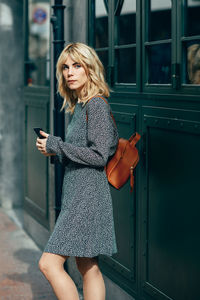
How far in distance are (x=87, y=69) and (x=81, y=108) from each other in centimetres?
25

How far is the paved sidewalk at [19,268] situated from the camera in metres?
5.36

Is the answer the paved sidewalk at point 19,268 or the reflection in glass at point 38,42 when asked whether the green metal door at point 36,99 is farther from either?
the paved sidewalk at point 19,268

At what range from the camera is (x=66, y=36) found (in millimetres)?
5809

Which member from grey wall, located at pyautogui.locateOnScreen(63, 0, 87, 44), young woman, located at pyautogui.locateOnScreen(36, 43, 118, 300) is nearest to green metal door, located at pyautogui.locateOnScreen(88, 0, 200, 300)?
grey wall, located at pyautogui.locateOnScreen(63, 0, 87, 44)

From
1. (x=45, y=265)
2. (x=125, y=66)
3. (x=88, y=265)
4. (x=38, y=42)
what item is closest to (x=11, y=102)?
(x=38, y=42)

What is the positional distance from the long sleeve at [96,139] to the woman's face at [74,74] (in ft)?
0.73

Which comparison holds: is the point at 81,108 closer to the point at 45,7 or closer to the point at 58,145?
the point at 58,145

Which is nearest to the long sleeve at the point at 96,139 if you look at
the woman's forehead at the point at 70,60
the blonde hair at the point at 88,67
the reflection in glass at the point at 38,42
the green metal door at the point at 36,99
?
the blonde hair at the point at 88,67

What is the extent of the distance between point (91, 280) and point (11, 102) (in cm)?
579

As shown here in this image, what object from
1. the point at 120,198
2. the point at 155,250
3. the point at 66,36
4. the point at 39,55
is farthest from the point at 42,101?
the point at 155,250

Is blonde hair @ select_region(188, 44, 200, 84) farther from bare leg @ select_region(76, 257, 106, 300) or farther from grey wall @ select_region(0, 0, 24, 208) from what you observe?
grey wall @ select_region(0, 0, 24, 208)

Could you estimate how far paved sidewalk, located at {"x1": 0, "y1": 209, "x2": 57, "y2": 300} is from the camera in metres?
5.36

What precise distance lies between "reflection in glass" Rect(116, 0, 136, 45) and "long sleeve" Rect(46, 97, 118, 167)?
1.20 meters

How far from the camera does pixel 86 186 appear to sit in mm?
3670
